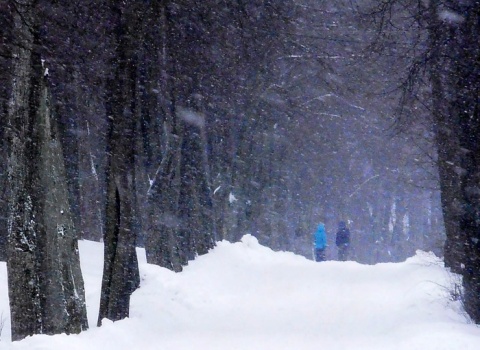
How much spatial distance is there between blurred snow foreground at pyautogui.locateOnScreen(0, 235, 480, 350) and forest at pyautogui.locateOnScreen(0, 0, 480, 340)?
0.73 m

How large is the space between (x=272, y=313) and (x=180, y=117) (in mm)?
6582

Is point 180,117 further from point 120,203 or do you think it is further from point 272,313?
point 120,203

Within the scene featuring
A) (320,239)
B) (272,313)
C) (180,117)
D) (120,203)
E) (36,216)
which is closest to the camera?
(36,216)

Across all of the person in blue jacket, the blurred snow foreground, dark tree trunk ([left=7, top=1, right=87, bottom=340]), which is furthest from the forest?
the person in blue jacket

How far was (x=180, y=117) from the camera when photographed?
18.9 meters

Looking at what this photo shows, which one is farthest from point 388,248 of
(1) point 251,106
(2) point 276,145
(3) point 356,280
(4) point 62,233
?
(4) point 62,233

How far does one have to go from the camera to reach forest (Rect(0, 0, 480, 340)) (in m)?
10.2

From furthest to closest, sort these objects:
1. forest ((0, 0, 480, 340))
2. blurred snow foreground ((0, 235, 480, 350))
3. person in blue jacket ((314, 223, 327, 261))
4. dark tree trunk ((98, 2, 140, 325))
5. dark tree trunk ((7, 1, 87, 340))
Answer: person in blue jacket ((314, 223, 327, 261))
dark tree trunk ((98, 2, 140, 325))
forest ((0, 0, 480, 340))
blurred snow foreground ((0, 235, 480, 350))
dark tree trunk ((7, 1, 87, 340))

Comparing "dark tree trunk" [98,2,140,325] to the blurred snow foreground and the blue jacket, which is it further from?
the blue jacket

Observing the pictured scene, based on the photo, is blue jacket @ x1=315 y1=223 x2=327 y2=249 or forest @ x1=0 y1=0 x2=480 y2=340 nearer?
forest @ x1=0 y1=0 x2=480 y2=340

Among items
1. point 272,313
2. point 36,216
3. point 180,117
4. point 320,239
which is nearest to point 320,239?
point 320,239

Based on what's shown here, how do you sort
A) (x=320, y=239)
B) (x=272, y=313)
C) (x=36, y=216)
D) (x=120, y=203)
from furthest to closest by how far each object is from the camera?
(x=320, y=239) < (x=272, y=313) < (x=120, y=203) < (x=36, y=216)

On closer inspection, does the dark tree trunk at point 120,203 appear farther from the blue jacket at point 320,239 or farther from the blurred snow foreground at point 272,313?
the blue jacket at point 320,239

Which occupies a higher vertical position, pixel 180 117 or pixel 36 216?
pixel 180 117
